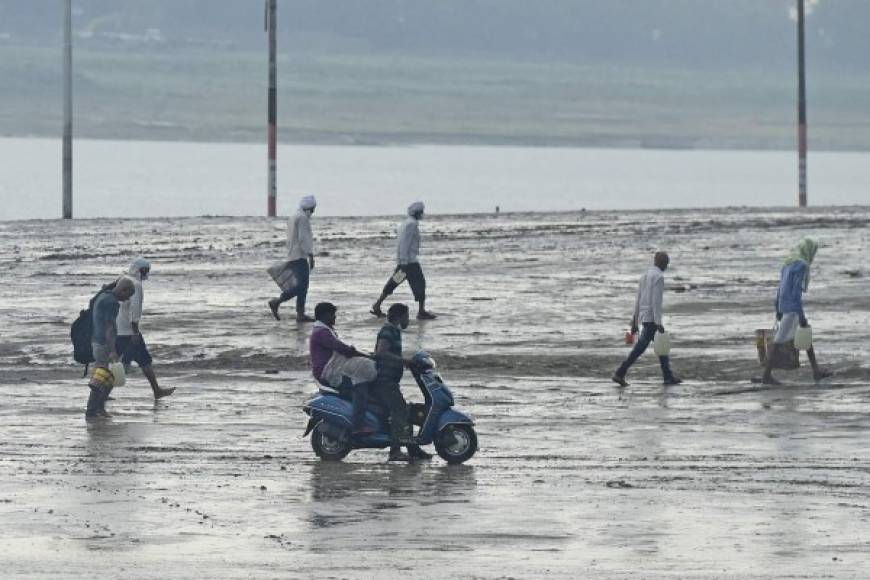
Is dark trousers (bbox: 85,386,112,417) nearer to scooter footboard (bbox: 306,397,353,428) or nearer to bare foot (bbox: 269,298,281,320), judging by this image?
scooter footboard (bbox: 306,397,353,428)

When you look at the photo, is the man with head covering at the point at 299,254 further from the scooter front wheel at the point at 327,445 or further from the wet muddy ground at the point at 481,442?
the scooter front wheel at the point at 327,445

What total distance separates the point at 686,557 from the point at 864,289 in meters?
21.9

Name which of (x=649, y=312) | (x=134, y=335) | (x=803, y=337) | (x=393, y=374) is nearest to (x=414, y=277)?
(x=649, y=312)

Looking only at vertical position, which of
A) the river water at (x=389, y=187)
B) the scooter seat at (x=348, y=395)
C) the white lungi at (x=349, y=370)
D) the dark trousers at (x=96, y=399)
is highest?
the white lungi at (x=349, y=370)

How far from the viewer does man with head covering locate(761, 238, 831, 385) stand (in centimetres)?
2625

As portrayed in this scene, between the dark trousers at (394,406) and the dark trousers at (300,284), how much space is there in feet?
36.7

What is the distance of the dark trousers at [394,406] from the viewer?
2078 centimetres

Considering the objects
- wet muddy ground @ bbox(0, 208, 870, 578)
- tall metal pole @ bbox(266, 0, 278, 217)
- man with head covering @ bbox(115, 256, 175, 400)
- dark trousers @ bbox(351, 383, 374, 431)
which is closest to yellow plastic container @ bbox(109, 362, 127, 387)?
wet muddy ground @ bbox(0, 208, 870, 578)

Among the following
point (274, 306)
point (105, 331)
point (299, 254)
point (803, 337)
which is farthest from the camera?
point (274, 306)

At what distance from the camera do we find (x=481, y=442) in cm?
2205

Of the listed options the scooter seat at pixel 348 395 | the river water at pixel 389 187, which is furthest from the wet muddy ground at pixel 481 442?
the river water at pixel 389 187

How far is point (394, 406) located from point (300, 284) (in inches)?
449

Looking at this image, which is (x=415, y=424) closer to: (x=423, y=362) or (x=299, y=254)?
(x=423, y=362)

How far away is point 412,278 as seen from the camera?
3278 centimetres
